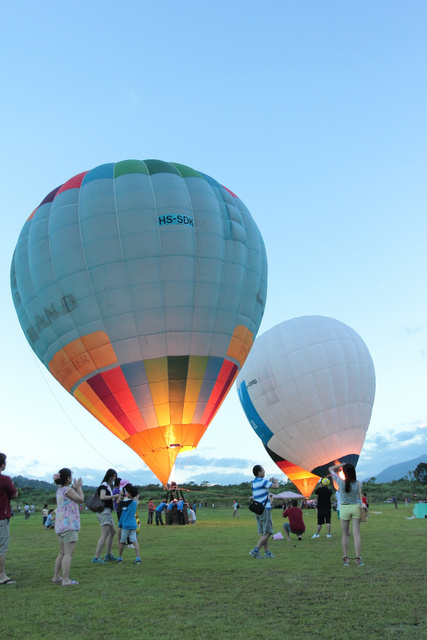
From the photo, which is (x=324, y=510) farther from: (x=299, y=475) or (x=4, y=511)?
(x=299, y=475)

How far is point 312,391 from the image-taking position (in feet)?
102

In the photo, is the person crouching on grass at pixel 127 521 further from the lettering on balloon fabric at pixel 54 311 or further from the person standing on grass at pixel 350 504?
the lettering on balloon fabric at pixel 54 311

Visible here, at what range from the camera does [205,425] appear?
21969 mm

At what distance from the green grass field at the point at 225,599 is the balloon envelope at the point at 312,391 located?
846 inches

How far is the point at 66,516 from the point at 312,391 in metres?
25.2

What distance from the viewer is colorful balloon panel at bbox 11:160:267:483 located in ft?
64.2

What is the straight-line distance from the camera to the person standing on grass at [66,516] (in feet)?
23.2

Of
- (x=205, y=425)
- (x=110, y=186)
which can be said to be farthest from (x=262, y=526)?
(x=110, y=186)

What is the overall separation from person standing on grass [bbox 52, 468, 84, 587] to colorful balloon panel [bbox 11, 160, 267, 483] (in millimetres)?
12508

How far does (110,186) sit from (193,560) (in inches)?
574

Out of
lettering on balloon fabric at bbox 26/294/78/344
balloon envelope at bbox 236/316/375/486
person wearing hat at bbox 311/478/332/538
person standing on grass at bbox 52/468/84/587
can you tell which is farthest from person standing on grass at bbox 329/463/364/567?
balloon envelope at bbox 236/316/375/486

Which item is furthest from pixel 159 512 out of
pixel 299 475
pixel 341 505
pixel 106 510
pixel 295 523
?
pixel 341 505

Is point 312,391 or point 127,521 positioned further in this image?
point 312,391

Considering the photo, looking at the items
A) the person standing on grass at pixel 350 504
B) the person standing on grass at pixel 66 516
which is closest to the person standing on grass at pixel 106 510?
the person standing on grass at pixel 66 516
